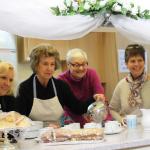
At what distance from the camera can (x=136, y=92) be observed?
6.09 feet

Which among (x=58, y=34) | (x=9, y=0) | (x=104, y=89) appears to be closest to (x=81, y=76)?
(x=104, y=89)

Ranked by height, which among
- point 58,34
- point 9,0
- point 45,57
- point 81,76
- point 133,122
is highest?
point 9,0

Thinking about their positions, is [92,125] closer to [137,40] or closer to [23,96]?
[23,96]

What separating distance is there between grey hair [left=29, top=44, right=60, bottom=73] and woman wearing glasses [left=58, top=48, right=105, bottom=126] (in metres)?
0.14

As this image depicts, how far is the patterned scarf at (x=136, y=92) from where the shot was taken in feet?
6.05

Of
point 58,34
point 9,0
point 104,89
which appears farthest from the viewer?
point 104,89

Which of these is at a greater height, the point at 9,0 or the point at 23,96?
the point at 9,0

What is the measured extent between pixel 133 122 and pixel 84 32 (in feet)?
1.88

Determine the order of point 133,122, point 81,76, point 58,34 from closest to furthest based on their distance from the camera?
point 58,34, point 133,122, point 81,76

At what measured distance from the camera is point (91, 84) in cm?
184

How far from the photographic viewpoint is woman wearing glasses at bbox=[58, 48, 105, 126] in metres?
1.75

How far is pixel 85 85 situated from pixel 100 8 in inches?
18.6

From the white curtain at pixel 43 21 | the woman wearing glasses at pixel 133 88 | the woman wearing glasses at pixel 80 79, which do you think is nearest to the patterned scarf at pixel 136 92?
the woman wearing glasses at pixel 133 88

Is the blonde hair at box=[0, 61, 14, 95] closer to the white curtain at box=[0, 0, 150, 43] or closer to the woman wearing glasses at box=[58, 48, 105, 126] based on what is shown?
the white curtain at box=[0, 0, 150, 43]
